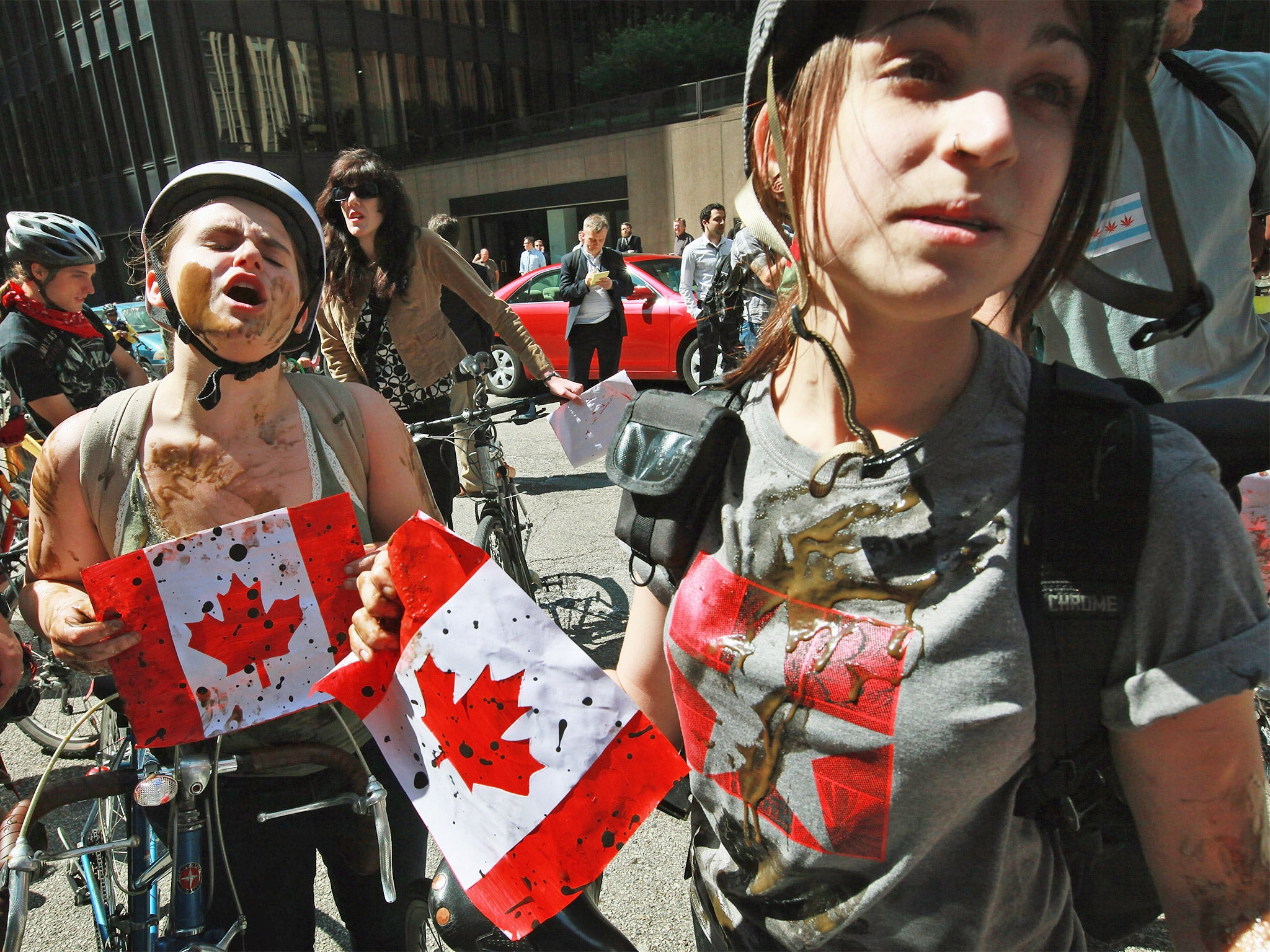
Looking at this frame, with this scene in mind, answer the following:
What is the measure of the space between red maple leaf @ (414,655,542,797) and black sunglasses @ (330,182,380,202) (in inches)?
124

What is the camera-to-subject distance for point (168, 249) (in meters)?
1.67

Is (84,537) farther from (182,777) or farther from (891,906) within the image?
(891,906)

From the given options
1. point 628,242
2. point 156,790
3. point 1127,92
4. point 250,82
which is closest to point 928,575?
point 1127,92

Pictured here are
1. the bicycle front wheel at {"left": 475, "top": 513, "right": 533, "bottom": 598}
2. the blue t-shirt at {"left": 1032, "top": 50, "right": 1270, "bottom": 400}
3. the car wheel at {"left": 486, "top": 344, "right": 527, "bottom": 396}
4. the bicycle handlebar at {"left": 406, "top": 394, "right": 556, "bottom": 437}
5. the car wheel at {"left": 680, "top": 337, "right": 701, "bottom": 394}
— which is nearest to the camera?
the blue t-shirt at {"left": 1032, "top": 50, "right": 1270, "bottom": 400}

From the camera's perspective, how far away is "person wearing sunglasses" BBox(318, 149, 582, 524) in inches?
147

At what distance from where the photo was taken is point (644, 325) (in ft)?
33.7

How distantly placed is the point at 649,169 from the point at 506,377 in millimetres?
12989

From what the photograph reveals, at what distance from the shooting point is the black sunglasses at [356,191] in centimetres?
369

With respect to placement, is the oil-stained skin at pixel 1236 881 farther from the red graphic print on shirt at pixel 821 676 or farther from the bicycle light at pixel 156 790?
the bicycle light at pixel 156 790

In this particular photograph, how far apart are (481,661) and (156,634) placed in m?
0.79

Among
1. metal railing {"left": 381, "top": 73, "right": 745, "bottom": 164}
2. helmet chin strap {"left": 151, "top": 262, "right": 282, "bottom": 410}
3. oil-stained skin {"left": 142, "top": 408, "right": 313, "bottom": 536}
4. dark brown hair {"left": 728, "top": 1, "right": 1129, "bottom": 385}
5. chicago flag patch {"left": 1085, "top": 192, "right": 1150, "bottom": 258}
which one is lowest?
oil-stained skin {"left": 142, "top": 408, "right": 313, "bottom": 536}

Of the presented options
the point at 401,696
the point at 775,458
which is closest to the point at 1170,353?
the point at 775,458

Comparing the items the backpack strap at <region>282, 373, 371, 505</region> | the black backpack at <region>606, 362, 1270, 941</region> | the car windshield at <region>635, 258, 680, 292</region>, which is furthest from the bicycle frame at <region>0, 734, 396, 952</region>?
the car windshield at <region>635, 258, 680, 292</region>

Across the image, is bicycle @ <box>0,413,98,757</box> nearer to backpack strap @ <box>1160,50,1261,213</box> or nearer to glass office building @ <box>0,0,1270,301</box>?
backpack strap @ <box>1160,50,1261,213</box>
